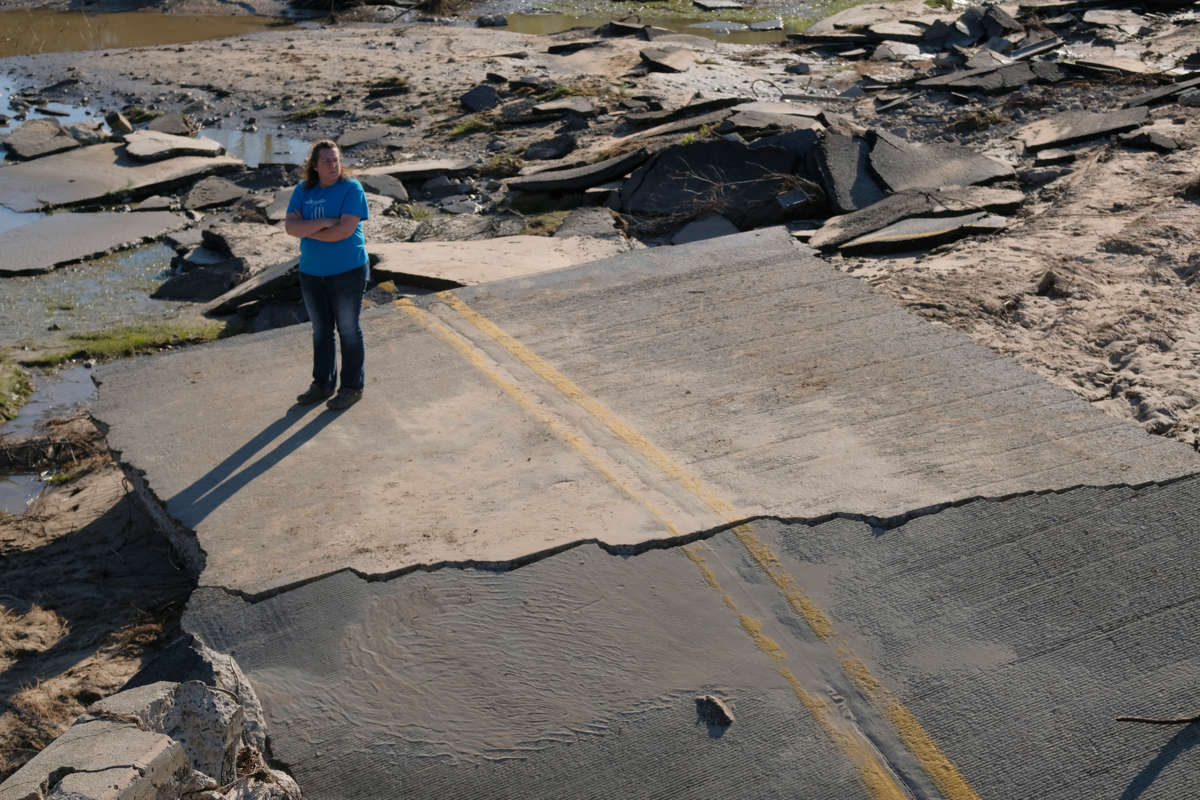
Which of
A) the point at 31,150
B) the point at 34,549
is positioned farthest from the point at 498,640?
the point at 31,150

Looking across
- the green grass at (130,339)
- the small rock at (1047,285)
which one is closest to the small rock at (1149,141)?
the small rock at (1047,285)

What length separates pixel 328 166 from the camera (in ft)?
22.2

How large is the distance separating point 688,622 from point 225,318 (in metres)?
7.07

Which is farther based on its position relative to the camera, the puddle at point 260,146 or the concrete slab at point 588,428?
the puddle at point 260,146

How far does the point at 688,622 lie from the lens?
197 inches

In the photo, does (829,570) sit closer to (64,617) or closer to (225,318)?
(64,617)

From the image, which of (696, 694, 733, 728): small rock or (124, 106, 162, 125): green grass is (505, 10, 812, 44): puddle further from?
(696, 694, 733, 728): small rock

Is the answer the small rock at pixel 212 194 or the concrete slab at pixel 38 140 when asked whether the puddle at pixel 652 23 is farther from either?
the small rock at pixel 212 194

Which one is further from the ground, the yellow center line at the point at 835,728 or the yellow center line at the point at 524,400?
the yellow center line at the point at 524,400

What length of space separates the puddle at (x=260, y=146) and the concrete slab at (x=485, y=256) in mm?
5910

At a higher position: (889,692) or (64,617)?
(889,692)

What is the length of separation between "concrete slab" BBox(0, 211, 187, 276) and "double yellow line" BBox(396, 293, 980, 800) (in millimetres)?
6295

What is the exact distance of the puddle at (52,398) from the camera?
29.7ft

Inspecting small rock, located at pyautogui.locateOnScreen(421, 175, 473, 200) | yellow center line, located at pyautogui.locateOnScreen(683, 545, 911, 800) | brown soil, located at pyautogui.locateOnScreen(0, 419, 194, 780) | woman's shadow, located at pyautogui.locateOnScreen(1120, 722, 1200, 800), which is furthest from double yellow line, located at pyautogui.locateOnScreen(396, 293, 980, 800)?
small rock, located at pyautogui.locateOnScreen(421, 175, 473, 200)
